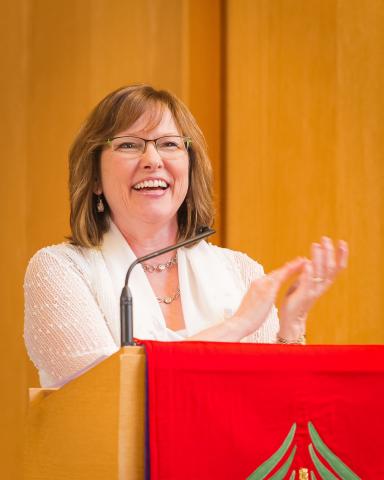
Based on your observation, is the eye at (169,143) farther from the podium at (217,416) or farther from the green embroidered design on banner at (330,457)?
the green embroidered design on banner at (330,457)

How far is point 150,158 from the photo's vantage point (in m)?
2.33

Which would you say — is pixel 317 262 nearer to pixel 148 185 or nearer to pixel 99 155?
pixel 148 185

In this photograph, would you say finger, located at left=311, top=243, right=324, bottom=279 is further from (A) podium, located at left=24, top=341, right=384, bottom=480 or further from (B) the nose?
(B) the nose

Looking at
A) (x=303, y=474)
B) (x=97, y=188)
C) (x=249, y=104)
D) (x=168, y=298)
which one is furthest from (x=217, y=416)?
(x=249, y=104)

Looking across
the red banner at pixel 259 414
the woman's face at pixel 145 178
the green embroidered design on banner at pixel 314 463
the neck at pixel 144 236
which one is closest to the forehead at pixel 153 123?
the woman's face at pixel 145 178

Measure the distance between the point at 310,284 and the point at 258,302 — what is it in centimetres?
13

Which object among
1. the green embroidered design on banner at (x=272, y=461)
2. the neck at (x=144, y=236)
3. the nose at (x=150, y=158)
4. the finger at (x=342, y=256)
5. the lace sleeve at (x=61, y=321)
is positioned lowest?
the green embroidered design on banner at (x=272, y=461)

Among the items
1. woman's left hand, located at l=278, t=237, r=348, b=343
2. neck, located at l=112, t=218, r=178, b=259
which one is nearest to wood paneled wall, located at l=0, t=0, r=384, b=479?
neck, located at l=112, t=218, r=178, b=259

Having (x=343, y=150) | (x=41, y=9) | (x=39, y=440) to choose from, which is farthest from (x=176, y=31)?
(x=39, y=440)

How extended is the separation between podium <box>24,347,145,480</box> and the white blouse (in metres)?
0.38

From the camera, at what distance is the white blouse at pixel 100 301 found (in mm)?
2047

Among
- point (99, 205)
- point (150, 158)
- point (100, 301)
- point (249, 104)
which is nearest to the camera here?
point (100, 301)

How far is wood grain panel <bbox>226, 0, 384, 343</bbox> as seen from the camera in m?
3.55

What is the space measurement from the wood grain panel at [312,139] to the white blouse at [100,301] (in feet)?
3.45
